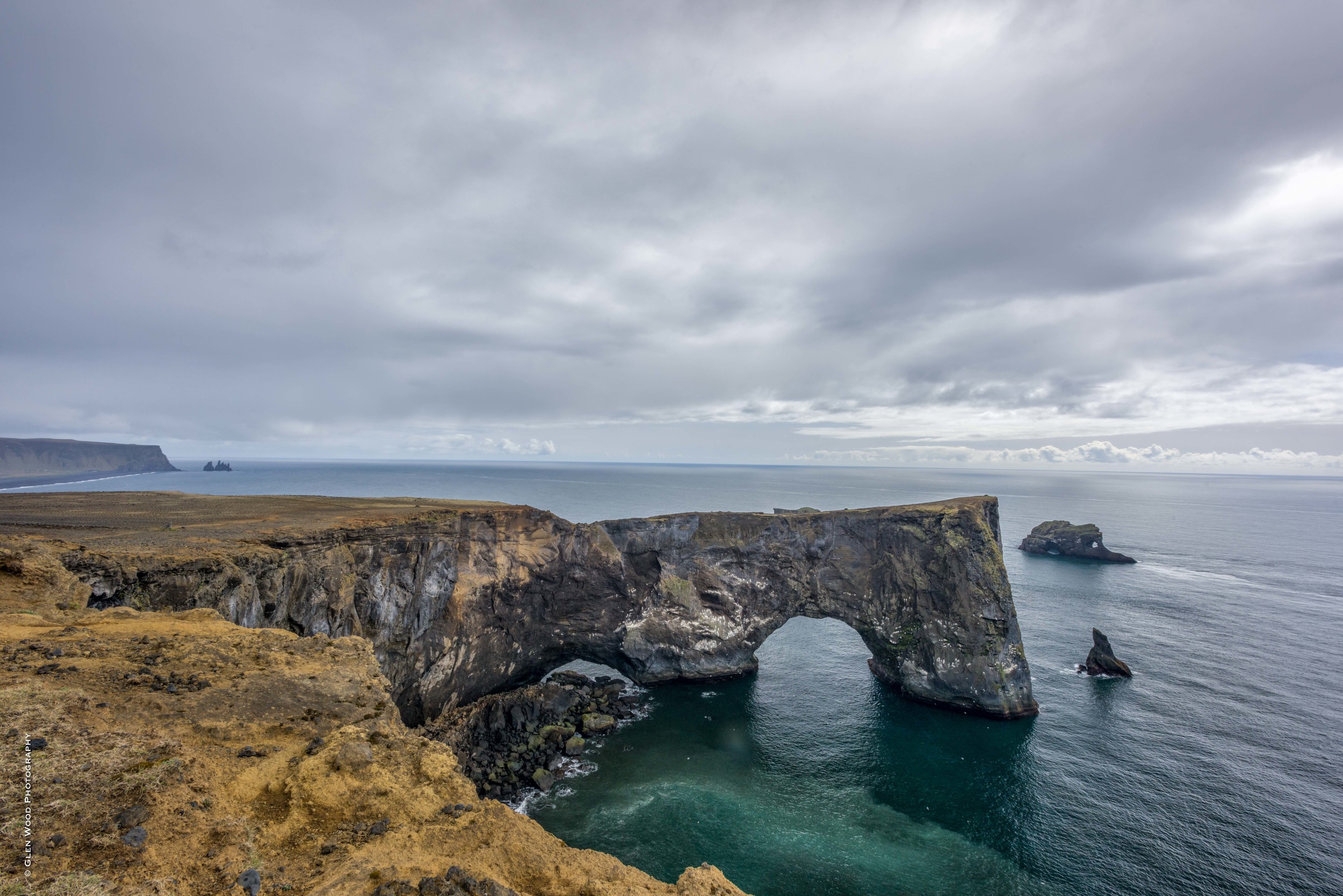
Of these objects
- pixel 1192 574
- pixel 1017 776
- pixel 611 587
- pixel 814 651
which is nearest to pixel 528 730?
pixel 611 587

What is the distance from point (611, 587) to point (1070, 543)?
91.9 meters

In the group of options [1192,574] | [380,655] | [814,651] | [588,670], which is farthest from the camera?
[1192,574]

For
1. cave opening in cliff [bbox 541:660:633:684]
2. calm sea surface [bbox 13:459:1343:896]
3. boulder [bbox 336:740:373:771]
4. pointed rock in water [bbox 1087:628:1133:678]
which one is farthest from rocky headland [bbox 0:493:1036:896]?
pointed rock in water [bbox 1087:628:1133:678]

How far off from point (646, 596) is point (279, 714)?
36811 millimetres

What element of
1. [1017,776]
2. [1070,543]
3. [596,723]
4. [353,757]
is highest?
[353,757]

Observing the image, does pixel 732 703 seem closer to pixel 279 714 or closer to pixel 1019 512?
pixel 279 714

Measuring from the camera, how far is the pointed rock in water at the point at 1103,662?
4372cm

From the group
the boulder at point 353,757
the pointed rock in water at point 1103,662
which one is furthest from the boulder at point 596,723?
the pointed rock in water at point 1103,662

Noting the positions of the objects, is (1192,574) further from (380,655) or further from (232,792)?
(232,792)

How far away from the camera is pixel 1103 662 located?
44062 mm

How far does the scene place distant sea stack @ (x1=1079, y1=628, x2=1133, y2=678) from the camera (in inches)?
1721

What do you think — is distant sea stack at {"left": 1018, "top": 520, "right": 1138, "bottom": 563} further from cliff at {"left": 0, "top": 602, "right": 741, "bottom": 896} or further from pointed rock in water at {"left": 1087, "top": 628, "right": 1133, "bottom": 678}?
cliff at {"left": 0, "top": 602, "right": 741, "bottom": 896}

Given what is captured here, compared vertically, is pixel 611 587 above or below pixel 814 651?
above

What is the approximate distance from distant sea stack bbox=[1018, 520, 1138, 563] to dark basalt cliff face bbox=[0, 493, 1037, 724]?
62735mm
